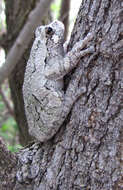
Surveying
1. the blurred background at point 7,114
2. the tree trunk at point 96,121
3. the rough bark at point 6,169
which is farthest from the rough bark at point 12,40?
the tree trunk at point 96,121

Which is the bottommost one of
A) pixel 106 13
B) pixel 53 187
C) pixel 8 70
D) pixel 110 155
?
pixel 53 187

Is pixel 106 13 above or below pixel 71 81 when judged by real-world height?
above

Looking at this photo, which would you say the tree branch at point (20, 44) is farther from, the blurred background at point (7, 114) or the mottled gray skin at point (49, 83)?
the blurred background at point (7, 114)

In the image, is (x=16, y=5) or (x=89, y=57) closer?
(x=89, y=57)

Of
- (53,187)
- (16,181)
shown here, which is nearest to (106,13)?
(53,187)

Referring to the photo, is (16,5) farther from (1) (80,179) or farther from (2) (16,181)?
(1) (80,179)

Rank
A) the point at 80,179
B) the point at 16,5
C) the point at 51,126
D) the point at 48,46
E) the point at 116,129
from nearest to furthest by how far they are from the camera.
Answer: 1. the point at 116,129
2. the point at 80,179
3. the point at 51,126
4. the point at 48,46
5. the point at 16,5
